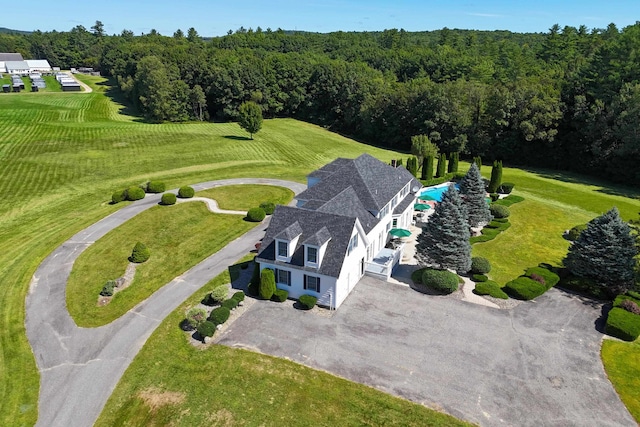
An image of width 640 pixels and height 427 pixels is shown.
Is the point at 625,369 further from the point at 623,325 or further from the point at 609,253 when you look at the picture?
the point at 609,253

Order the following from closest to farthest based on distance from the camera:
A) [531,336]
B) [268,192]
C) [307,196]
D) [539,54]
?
[531,336] → [307,196] → [268,192] → [539,54]

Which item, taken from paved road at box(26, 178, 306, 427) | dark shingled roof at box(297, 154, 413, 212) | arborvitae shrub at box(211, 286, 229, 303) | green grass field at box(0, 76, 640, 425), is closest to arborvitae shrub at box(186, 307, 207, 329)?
arborvitae shrub at box(211, 286, 229, 303)

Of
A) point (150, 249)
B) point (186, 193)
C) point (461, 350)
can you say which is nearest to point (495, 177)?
point (461, 350)

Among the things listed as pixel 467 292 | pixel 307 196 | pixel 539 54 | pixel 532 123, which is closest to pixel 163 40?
pixel 539 54

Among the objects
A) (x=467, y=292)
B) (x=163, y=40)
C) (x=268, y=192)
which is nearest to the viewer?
(x=467, y=292)

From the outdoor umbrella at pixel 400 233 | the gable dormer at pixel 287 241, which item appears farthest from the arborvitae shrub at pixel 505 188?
the gable dormer at pixel 287 241

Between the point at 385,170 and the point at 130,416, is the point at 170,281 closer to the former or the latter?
the point at 130,416
